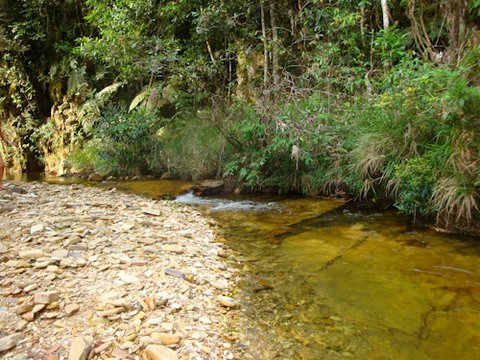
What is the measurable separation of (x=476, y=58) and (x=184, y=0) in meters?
6.58

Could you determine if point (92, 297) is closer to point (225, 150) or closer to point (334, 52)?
point (225, 150)

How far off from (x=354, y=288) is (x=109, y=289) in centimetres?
198

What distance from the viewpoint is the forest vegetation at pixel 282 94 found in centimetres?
422

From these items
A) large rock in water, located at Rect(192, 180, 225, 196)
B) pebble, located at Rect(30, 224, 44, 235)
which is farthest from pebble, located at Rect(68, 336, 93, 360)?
large rock in water, located at Rect(192, 180, 225, 196)

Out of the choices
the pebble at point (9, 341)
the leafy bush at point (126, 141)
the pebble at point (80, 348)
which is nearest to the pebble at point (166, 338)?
the pebble at point (80, 348)

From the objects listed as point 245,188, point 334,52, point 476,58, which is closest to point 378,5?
point 334,52

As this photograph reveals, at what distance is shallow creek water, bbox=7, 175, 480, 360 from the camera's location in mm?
2188

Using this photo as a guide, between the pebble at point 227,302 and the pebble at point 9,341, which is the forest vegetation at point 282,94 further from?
the pebble at point 9,341

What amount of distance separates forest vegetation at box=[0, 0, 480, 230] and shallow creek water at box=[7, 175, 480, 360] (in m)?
0.69

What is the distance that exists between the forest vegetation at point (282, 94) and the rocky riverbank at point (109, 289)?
261 cm

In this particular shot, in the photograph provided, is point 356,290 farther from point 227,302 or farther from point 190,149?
point 190,149

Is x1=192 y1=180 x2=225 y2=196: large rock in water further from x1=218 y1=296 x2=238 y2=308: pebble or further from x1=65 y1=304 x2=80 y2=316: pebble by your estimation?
x1=65 y1=304 x2=80 y2=316: pebble

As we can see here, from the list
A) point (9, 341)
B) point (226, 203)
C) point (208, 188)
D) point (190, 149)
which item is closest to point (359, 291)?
point (9, 341)

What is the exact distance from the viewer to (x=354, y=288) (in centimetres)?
294
